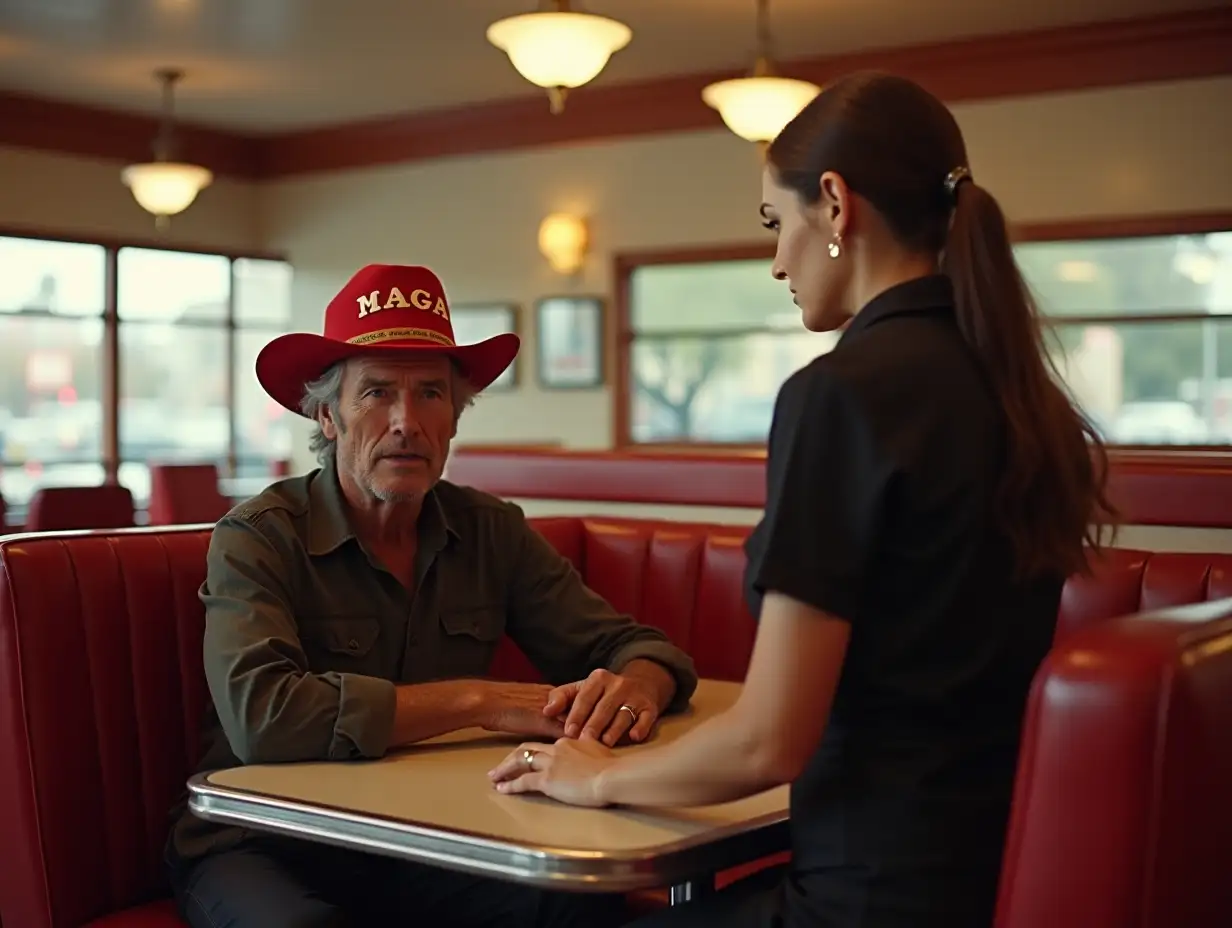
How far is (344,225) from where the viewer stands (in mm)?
9227

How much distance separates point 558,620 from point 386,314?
567 mm

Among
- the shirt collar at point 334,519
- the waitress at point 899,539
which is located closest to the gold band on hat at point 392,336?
the shirt collar at point 334,519

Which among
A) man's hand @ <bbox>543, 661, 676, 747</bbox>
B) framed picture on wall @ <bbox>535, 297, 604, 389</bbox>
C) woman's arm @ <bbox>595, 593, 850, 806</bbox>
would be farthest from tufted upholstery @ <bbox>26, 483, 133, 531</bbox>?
woman's arm @ <bbox>595, 593, 850, 806</bbox>

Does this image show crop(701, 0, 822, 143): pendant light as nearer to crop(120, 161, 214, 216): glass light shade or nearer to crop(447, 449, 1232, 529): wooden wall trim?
crop(447, 449, 1232, 529): wooden wall trim

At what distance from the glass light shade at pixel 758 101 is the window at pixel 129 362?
467 cm

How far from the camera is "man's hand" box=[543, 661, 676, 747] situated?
1.87 meters

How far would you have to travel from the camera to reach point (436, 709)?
6.13 feet

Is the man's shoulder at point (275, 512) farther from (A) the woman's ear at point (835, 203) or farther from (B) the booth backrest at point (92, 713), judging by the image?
(A) the woman's ear at point (835, 203)

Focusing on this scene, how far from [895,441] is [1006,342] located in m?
0.17

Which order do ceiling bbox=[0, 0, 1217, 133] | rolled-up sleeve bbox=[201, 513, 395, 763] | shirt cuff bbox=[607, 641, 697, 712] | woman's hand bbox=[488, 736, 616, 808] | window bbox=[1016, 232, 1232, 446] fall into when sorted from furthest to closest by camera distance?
window bbox=[1016, 232, 1232, 446] → ceiling bbox=[0, 0, 1217, 133] → shirt cuff bbox=[607, 641, 697, 712] → rolled-up sleeve bbox=[201, 513, 395, 763] → woman's hand bbox=[488, 736, 616, 808]

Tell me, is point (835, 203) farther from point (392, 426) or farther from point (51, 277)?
point (51, 277)

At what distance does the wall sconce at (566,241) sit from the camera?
8070mm

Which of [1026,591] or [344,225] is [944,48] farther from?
[1026,591]

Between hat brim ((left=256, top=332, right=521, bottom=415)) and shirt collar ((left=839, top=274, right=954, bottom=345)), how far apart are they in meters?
0.93
